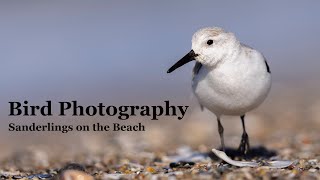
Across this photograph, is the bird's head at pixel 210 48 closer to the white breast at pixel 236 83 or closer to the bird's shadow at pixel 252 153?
the white breast at pixel 236 83

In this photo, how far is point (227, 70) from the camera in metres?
5.96

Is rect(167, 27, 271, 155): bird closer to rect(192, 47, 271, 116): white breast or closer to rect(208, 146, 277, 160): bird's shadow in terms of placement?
rect(192, 47, 271, 116): white breast

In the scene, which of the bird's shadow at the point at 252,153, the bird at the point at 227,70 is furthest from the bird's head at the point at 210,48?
the bird's shadow at the point at 252,153

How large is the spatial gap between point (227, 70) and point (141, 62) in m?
8.00

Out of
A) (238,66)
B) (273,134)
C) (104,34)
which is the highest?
(104,34)

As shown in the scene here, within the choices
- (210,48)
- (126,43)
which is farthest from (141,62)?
(210,48)

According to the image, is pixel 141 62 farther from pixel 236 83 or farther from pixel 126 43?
pixel 236 83

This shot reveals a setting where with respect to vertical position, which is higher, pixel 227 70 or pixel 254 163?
pixel 227 70

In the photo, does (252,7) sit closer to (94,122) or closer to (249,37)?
(249,37)

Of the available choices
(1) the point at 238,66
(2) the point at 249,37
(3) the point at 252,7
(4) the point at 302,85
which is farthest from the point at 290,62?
(1) the point at 238,66

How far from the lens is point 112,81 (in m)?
13.2

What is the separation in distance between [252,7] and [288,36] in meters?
1.95

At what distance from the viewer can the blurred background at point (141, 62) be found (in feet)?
30.0

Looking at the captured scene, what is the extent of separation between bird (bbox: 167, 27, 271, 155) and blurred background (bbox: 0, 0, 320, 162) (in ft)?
6.70
